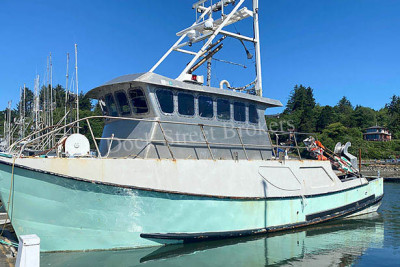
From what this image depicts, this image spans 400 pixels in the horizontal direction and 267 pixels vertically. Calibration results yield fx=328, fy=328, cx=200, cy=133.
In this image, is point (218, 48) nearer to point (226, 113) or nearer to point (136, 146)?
point (226, 113)

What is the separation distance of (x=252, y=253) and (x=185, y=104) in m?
4.10

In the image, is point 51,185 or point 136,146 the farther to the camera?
point 136,146

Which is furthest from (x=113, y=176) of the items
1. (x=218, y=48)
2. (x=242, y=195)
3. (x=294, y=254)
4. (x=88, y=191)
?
(x=218, y=48)

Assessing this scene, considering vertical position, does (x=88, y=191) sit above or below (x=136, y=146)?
below

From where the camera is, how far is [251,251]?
796 centimetres

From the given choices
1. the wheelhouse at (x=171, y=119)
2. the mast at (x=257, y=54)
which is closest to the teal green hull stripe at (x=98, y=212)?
the wheelhouse at (x=171, y=119)

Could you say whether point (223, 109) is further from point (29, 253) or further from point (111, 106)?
point (29, 253)

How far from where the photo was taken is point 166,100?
8.43 meters

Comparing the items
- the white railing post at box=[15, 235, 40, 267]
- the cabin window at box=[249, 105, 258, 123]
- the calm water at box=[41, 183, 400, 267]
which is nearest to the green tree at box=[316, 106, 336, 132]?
the calm water at box=[41, 183, 400, 267]

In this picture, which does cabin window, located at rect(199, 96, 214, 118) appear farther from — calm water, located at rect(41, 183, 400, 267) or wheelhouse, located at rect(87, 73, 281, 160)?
calm water, located at rect(41, 183, 400, 267)

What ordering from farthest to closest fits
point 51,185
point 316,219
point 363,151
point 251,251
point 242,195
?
point 363,151 < point 316,219 < point 242,195 < point 251,251 < point 51,185

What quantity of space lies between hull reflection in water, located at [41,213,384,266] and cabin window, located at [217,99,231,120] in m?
Answer: 3.42

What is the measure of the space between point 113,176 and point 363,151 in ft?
177

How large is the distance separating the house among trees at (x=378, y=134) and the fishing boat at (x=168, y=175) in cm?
6219
